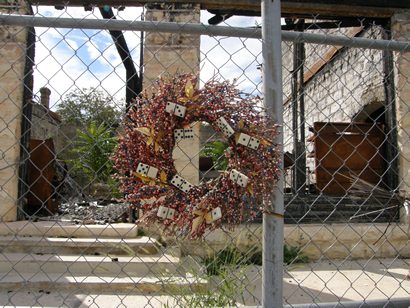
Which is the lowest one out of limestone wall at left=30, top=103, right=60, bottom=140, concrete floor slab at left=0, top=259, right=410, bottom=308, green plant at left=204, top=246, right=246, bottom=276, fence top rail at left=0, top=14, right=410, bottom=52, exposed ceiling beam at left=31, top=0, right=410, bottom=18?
concrete floor slab at left=0, top=259, right=410, bottom=308

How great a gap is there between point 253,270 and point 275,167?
284 centimetres

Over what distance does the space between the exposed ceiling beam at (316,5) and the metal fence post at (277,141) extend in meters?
3.66

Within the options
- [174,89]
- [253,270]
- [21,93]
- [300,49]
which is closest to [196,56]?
[21,93]

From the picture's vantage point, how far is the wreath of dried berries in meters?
1.28

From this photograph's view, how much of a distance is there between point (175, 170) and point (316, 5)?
4440 millimetres

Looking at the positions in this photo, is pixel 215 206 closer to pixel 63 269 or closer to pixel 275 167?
pixel 275 167

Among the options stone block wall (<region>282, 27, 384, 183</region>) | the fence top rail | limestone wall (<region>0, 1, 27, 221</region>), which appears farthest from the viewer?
stone block wall (<region>282, 27, 384, 183</region>)

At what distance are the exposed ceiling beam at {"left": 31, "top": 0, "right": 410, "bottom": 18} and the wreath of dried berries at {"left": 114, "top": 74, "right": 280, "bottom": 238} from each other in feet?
12.6

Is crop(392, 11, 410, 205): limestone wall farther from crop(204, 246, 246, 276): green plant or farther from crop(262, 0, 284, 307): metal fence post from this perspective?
crop(262, 0, 284, 307): metal fence post

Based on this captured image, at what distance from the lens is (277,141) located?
1.38m

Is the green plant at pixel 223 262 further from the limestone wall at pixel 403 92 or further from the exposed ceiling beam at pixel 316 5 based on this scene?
the exposed ceiling beam at pixel 316 5

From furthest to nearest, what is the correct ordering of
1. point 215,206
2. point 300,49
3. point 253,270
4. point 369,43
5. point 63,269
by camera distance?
point 300,49, point 253,270, point 63,269, point 369,43, point 215,206

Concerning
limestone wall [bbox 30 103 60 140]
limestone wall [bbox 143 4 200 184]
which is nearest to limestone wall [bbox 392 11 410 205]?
limestone wall [bbox 143 4 200 184]

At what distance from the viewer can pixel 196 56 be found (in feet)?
15.3
